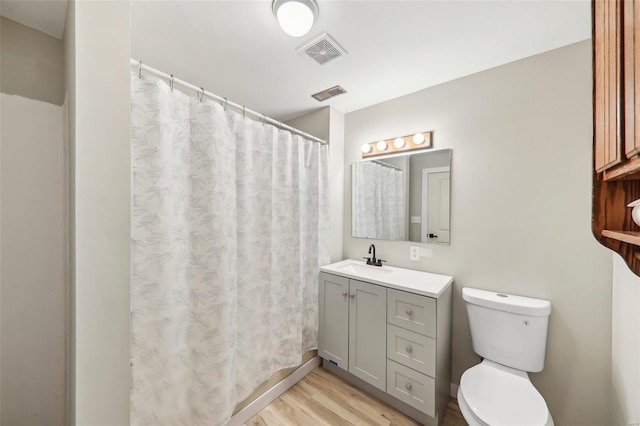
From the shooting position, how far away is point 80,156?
32.1 inches

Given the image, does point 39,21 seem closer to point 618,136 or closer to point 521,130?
point 618,136

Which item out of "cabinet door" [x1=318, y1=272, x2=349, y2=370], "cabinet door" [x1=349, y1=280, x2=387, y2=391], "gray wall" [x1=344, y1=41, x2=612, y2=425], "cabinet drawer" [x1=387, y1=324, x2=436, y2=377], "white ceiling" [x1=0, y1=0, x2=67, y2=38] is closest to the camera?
"white ceiling" [x1=0, y1=0, x2=67, y2=38]

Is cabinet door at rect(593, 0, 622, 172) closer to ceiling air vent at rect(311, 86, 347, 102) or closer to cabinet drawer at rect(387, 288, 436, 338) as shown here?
cabinet drawer at rect(387, 288, 436, 338)

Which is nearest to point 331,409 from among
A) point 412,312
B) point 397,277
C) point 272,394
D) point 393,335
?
point 272,394

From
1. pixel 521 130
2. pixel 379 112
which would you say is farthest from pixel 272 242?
pixel 521 130

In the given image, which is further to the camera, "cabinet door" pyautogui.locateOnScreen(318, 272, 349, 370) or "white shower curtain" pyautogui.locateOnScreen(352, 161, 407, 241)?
"white shower curtain" pyautogui.locateOnScreen(352, 161, 407, 241)

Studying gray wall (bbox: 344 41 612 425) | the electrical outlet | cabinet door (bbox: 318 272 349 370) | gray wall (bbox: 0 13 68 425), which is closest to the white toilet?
gray wall (bbox: 344 41 612 425)

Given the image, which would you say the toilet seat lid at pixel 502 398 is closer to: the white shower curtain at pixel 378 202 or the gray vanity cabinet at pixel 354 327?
the gray vanity cabinet at pixel 354 327

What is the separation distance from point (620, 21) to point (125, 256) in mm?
1597

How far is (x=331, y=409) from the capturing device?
5.58 feet

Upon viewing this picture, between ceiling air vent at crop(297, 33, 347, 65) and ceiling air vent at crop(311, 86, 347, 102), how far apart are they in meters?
0.36

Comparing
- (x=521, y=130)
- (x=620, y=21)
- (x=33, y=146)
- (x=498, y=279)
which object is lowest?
(x=498, y=279)

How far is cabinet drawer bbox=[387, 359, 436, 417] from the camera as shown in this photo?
1.50m

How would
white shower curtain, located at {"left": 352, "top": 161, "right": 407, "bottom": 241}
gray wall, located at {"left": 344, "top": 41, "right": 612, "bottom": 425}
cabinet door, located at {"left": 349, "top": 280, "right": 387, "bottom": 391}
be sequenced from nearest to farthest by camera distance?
gray wall, located at {"left": 344, "top": 41, "right": 612, "bottom": 425} → cabinet door, located at {"left": 349, "top": 280, "right": 387, "bottom": 391} → white shower curtain, located at {"left": 352, "top": 161, "right": 407, "bottom": 241}
